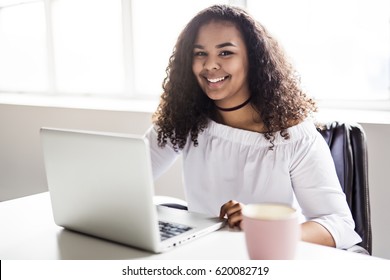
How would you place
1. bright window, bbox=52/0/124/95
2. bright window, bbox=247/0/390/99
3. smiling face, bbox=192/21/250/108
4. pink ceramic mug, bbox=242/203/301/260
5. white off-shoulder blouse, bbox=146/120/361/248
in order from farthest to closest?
bright window, bbox=52/0/124/95 < bright window, bbox=247/0/390/99 < smiling face, bbox=192/21/250/108 < white off-shoulder blouse, bbox=146/120/361/248 < pink ceramic mug, bbox=242/203/301/260

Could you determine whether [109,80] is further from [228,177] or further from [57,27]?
[228,177]

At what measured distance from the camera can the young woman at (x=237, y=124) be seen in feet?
4.64

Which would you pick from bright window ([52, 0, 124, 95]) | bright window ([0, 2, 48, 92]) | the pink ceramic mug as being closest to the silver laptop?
the pink ceramic mug

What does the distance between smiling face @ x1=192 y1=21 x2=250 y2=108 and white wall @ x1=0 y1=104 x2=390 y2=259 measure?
76 centimetres

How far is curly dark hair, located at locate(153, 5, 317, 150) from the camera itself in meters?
1.52

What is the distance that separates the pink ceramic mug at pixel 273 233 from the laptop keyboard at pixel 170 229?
0.23m

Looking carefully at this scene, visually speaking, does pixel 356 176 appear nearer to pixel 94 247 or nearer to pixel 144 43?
pixel 94 247

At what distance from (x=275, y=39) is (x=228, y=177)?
482 millimetres

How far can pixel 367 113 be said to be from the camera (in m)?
2.29

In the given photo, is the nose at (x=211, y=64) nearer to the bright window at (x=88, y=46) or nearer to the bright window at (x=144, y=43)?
the bright window at (x=144, y=43)

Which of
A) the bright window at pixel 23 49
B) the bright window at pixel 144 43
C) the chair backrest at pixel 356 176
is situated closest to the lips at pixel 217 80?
the chair backrest at pixel 356 176

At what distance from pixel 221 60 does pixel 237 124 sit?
20 cm

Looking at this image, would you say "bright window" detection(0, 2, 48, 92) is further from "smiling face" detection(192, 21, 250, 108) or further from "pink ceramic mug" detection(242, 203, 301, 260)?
"pink ceramic mug" detection(242, 203, 301, 260)

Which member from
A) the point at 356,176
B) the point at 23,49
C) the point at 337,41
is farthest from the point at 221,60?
the point at 23,49
